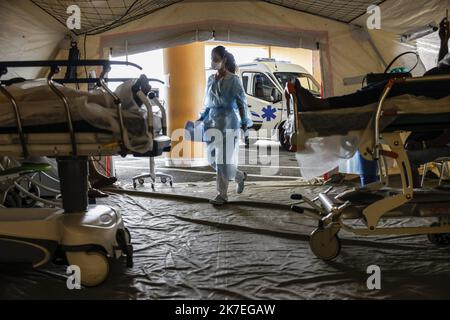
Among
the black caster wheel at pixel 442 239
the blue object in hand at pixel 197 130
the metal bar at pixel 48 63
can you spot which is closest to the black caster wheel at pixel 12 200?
the metal bar at pixel 48 63

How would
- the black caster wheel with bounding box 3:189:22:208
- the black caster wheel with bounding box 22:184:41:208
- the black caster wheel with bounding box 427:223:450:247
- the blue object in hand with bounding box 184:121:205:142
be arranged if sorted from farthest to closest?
the blue object in hand with bounding box 184:121:205:142 < the black caster wheel with bounding box 22:184:41:208 < the black caster wheel with bounding box 3:189:22:208 < the black caster wheel with bounding box 427:223:450:247

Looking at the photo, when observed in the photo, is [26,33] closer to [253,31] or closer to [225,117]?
[225,117]

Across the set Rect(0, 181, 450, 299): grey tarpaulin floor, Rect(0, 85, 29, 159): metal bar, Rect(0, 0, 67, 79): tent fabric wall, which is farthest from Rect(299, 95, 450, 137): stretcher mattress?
Rect(0, 0, 67, 79): tent fabric wall

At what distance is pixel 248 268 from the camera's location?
1863 millimetres

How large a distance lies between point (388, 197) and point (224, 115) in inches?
66.2

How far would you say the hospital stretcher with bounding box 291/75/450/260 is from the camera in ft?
5.61

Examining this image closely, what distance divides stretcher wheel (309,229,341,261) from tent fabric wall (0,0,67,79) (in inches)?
106

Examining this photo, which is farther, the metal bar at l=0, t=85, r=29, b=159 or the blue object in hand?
the blue object in hand

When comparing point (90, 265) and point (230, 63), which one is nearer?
point (90, 265)

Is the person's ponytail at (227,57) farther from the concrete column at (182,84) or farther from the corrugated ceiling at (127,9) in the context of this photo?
the concrete column at (182,84)

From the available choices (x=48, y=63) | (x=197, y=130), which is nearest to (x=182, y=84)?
(x=197, y=130)

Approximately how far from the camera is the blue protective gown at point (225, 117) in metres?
3.13

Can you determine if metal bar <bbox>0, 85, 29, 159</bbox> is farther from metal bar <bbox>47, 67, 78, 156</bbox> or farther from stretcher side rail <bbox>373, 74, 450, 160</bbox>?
stretcher side rail <bbox>373, 74, 450, 160</bbox>

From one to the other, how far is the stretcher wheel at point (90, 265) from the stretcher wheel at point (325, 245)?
1021 mm
